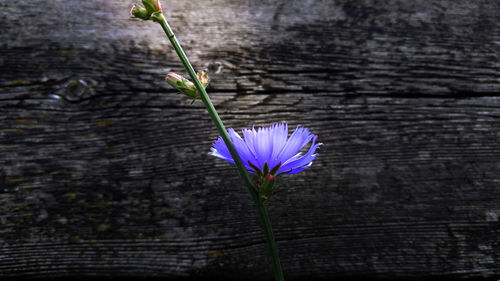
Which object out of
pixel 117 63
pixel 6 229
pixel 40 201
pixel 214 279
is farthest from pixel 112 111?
pixel 214 279

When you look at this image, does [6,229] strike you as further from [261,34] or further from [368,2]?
[368,2]

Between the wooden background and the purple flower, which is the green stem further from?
the wooden background

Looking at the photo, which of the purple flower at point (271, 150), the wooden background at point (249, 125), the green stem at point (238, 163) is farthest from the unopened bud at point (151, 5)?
the wooden background at point (249, 125)

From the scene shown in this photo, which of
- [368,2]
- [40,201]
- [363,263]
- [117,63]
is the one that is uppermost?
[368,2]

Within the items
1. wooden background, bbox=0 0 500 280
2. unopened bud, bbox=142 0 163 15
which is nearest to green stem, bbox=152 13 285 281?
unopened bud, bbox=142 0 163 15

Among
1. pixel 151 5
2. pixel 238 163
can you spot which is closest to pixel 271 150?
pixel 238 163

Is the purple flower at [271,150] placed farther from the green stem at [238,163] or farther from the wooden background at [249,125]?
the wooden background at [249,125]
